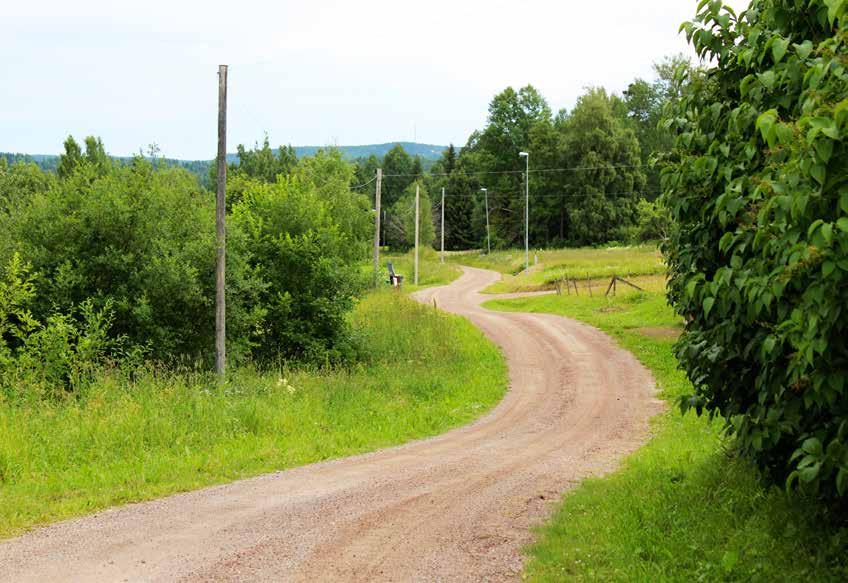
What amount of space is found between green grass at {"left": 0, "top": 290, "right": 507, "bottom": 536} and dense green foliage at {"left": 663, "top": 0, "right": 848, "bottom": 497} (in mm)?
6509

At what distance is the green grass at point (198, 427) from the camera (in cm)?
916

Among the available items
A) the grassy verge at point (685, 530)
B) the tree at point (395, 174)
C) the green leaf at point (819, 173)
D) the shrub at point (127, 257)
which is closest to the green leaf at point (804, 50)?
the green leaf at point (819, 173)

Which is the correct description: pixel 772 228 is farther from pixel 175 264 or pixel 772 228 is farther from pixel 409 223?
pixel 409 223

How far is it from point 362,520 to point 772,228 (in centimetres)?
524

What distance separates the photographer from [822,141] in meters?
3.47

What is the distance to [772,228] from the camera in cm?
436

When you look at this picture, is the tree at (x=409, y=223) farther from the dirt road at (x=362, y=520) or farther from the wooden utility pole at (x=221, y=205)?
the dirt road at (x=362, y=520)

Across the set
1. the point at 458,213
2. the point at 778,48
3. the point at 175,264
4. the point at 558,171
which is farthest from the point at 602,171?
the point at 778,48

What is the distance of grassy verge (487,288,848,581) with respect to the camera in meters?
5.79

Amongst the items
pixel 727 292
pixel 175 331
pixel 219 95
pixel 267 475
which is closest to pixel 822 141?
pixel 727 292

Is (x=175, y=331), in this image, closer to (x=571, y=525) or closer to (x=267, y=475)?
(x=267, y=475)

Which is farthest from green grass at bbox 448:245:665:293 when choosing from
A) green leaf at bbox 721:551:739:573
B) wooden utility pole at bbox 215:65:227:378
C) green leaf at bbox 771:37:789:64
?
green leaf at bbox 771:37:789:64

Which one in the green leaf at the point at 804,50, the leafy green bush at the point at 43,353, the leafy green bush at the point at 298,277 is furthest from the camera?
the leafy green bush at the point at 298,277

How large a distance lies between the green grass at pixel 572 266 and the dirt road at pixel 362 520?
93.0 feet
